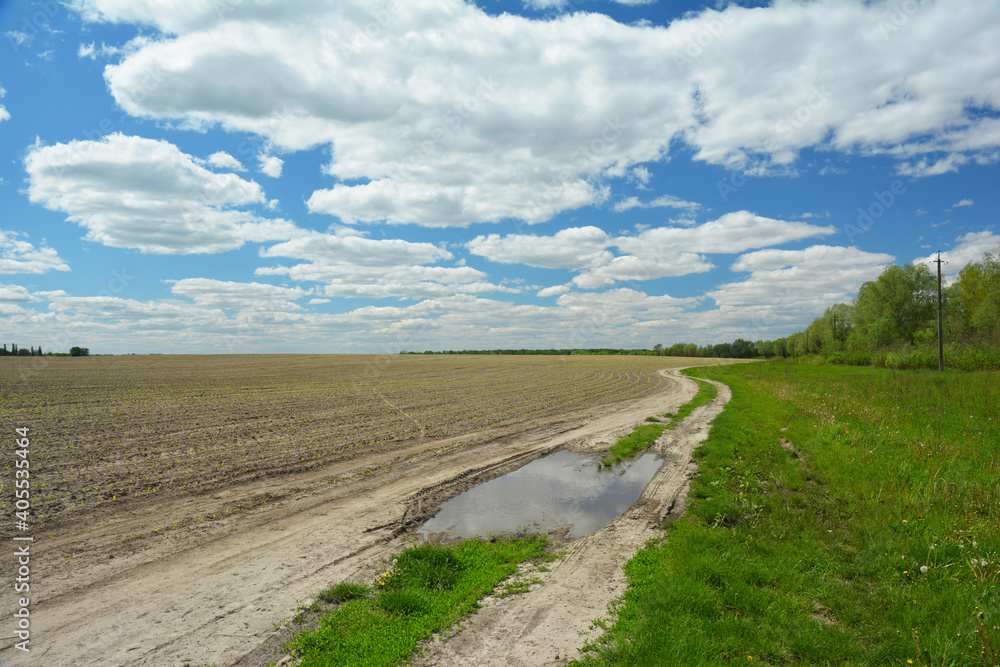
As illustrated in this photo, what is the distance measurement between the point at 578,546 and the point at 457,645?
319cm

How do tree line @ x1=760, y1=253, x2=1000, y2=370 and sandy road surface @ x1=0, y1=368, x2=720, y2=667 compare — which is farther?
tree line @ x1=760, y1=253, x2=1000, y2=370

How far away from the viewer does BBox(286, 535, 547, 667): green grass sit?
4.54m

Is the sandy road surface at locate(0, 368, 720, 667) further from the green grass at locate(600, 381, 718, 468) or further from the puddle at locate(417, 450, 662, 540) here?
the green grass at locate(600, 381, 718, 468)

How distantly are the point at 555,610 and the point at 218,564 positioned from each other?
4.93 meters

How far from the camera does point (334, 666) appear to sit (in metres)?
4.33

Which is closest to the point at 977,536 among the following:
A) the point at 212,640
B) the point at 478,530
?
the point at 478,530

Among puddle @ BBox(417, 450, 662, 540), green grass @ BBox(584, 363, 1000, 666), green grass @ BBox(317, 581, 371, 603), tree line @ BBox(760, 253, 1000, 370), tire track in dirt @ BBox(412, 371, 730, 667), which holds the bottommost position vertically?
puddle @ BBox(417, 450, 662, 540)

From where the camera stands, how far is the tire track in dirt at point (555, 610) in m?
4.54

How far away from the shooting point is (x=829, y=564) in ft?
20.3

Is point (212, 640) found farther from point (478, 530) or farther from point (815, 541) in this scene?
point (815, 541)

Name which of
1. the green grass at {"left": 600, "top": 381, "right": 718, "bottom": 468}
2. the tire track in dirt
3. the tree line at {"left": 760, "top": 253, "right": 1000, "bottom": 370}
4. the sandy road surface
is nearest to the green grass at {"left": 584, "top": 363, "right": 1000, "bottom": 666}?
the tire track in dirt

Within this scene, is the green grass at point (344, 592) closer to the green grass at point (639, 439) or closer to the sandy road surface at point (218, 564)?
the sandy road surface at point (218, 564)

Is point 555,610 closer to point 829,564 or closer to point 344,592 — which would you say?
point 344,592

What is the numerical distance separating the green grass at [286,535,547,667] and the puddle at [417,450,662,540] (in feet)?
3.86
